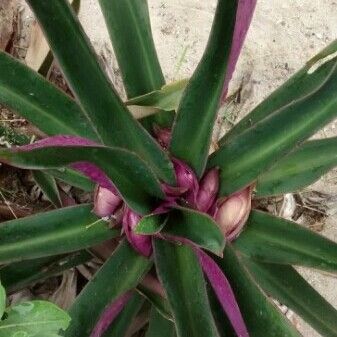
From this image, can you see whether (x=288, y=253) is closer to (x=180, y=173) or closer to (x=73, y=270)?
(x=180, y=173)

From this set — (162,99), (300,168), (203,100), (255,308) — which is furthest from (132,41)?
(255,308)

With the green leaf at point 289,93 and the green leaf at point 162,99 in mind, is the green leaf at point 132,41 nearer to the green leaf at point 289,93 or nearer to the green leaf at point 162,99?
the green leaf at point 162,99

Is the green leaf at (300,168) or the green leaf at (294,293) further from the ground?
the green leaf at (300,168)

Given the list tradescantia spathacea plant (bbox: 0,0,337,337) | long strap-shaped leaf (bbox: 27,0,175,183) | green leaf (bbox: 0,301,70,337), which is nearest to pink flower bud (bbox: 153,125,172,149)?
tradescantia spathacea plant (bbox: 0,0,337,337)

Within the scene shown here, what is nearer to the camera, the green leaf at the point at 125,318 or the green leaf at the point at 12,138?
the green leaf at the point at 125,318

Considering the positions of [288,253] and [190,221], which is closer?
[190,221]

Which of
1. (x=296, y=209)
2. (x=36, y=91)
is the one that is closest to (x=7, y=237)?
(x=36, y=91)

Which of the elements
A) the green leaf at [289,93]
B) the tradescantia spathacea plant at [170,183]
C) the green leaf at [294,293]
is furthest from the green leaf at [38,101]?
the green leaf at [294,293]
